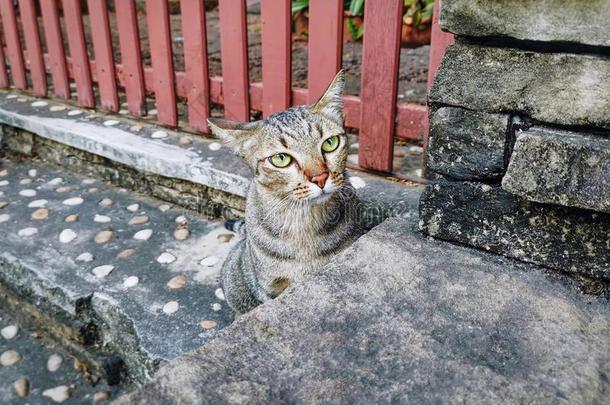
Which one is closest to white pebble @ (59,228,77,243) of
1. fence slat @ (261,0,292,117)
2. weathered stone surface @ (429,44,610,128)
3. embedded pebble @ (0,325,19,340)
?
embedded pebble @ (0,325,19,340)

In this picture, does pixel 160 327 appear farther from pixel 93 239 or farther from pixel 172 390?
pixel 172 390

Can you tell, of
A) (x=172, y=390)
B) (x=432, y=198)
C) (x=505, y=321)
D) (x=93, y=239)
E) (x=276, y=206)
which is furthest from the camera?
(x=93, y=239)

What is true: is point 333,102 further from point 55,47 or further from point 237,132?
point 55,47

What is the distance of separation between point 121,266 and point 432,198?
6.15 ft

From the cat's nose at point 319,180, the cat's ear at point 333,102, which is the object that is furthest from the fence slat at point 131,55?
the cat's nose at point 319,180

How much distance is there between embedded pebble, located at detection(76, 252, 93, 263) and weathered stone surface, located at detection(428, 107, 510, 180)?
6.87ft

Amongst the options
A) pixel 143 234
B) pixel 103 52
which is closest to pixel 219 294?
pixel 143 234

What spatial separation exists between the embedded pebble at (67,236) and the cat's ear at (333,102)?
1.79 meters

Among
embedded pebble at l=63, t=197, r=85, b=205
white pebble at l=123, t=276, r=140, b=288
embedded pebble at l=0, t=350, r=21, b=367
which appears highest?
embedded pebble at l=63, t=197, r=85, b=205

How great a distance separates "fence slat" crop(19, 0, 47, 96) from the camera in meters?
4.66

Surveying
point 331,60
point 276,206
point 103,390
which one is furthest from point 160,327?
point 331,60

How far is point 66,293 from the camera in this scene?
115 inches

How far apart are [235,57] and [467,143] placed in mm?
2115

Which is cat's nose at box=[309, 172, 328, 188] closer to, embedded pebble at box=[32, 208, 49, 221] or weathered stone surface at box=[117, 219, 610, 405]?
weathered stone surface at box=[117, 219, 610, 405]
